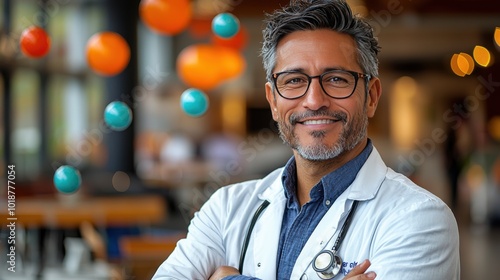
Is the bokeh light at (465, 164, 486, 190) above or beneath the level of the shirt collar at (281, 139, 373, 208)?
beneath

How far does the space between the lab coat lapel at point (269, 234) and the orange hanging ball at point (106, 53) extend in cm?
207

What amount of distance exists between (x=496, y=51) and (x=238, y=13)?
4.72m

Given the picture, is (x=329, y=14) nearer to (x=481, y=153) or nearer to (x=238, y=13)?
(x=238, y=13)

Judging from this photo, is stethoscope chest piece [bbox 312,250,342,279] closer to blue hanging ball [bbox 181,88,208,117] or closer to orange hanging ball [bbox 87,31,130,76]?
blue hanging ball [bbox 181,88,208,117]

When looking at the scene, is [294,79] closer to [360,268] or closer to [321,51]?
[321,51]

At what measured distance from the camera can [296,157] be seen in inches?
73.4

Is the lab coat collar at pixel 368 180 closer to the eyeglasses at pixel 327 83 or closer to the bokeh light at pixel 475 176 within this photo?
the eyeglasses at pixel 327 83

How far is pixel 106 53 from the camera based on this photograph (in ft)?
12.3

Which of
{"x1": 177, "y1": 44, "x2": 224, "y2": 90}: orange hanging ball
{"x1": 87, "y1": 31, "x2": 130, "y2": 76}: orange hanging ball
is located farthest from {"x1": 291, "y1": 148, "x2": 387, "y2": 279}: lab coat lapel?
{"x1": 177, "y1": 44, "x2": 224, "y2": 90}: orange hanging ball

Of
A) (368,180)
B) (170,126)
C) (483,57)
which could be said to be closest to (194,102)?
(368,180)

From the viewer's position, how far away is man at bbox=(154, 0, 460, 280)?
1596 millimetres

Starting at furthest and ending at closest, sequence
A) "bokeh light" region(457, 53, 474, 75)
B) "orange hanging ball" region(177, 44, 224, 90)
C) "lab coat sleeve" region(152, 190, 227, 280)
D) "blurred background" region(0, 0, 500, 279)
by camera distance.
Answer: "bokeh light" region(457, 53, 474, 75) < "blurred background" region(0, 0, 500, 279) < "orange hanging ball" region(177, 44, 224, 90) < "lab coat sleeve" region(152, 190, 227, 280)

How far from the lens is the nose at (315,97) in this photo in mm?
1704

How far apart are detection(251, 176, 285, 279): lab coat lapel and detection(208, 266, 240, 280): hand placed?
0.06 metres
